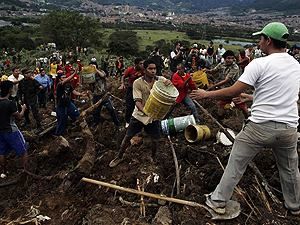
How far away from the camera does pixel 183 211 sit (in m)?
4.29

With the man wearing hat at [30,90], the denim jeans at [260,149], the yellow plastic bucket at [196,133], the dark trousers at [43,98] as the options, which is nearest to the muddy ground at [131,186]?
the yellow plastic bucket at [196,133]

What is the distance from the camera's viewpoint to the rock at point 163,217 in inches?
164

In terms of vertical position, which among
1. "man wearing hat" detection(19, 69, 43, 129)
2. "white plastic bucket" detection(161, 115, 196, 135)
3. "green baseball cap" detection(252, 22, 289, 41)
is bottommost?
"man wearing hat" detection(19, 69, 43, 129)

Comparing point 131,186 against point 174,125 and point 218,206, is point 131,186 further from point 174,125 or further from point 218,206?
point 174,125

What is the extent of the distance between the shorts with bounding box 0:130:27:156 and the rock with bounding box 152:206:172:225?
2.90 meters

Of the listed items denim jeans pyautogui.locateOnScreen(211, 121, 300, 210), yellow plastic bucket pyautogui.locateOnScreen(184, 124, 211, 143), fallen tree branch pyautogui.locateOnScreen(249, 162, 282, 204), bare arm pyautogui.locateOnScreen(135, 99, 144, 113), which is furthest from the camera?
yellow plastic bucket pyautogui.locateOnScreen(184, 124, 211, 143)

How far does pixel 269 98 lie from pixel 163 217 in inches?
71.7

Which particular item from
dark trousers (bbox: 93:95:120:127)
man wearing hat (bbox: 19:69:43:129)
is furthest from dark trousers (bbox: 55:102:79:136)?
man wearing hat (bbox: 19:69:43:129)

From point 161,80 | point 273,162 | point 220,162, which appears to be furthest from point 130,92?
point 273,162

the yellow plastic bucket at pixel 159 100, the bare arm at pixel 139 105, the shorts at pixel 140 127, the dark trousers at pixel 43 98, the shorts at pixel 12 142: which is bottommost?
the dark trousers at pixel 43 98

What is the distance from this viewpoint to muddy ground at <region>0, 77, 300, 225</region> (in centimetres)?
432

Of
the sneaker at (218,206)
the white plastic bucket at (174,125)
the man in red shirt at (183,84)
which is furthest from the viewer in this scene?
the man in red shirt at (183,84)

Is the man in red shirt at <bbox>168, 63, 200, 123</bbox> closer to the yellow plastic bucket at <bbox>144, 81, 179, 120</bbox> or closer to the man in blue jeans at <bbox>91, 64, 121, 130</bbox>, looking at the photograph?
the man in blue jeans at <bbox>91, 64, 121, 130</bbox>

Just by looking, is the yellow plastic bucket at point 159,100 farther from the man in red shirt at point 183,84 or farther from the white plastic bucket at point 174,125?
the man in red shirt at point 183,84
